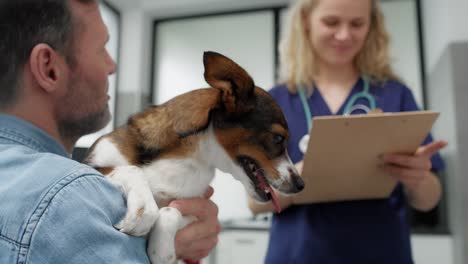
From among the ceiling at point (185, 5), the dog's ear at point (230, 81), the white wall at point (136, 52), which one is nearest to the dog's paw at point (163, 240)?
the dog's ear at point (230, 81)

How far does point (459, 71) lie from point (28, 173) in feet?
8.76

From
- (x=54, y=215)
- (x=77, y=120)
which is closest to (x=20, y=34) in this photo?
(x=77, y=120)

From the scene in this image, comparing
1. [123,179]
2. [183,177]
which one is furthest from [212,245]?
[123,179]

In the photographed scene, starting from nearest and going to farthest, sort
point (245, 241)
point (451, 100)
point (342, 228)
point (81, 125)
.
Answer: point (81, 125) < point (342, 228) < point (451, 100) < point (245, 241)

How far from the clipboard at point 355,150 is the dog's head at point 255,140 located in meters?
0.09

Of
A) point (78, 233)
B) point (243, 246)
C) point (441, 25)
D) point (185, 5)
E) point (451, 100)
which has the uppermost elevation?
point (185, 5)

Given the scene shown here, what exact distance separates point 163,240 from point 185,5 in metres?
2.35

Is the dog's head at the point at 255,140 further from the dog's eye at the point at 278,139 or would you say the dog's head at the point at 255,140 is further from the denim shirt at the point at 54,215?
the denim shirt at the point at 54,215

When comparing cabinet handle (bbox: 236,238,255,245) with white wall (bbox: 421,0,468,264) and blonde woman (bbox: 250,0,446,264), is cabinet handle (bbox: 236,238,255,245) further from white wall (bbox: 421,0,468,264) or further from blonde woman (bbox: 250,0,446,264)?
blonde woman (bbox: 250,0,446,264)

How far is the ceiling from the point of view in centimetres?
244

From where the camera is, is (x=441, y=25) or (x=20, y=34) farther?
(x=441, y=25)

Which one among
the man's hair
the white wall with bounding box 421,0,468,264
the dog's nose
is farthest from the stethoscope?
the white wall with bounding box 421,0,468,264

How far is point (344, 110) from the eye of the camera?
136cm

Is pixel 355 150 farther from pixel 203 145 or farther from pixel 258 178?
pixel 203 145
